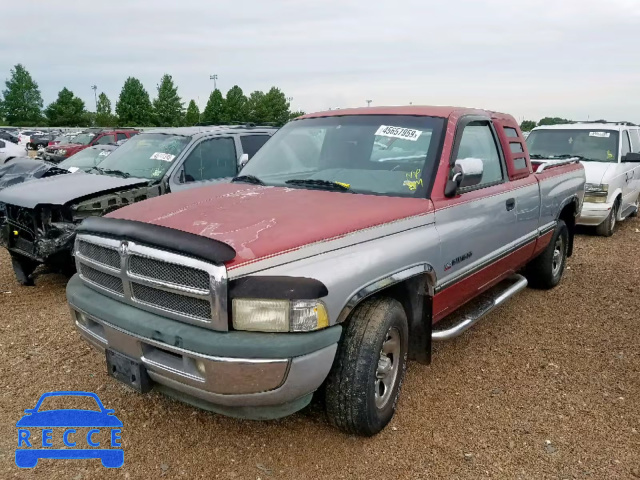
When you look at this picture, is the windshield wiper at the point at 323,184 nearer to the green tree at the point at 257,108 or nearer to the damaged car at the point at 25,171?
the damaged car at the point at 25,171

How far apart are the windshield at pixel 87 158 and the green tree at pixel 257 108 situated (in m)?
54.1

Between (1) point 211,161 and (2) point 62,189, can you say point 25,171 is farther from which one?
(1) point 211,161

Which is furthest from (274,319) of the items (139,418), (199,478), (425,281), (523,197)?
(523,197)

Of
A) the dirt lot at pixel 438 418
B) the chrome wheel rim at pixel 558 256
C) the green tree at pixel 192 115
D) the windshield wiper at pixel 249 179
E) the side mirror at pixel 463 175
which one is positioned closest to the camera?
the dirt lot at pixel 438 418

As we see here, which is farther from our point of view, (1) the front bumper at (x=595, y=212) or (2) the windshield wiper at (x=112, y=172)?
(1) the front bumper at (x=595, y=212)

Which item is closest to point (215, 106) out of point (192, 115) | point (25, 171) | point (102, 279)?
point (192, 115)

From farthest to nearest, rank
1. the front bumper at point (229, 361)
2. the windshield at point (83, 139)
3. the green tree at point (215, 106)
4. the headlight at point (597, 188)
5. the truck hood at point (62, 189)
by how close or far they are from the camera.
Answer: the green tree at point (215, 106) < the windshield at point (83, 139) < the headlight at point (597, 188) < the truck hood at point (62, 189) < the front bumper at point (229, 361)

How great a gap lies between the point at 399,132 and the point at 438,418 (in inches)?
78.0

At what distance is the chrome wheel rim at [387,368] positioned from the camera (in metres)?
3.05

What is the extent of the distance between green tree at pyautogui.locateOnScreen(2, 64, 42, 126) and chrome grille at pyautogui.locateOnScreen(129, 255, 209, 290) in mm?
86062

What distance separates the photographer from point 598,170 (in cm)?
862

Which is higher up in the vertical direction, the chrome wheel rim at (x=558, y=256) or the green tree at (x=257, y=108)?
the green tree at (x=257, y=108)

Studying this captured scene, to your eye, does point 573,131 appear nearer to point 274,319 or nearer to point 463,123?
point 463,123

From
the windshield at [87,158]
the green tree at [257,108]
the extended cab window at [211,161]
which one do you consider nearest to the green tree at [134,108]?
the green tree at [257,108]
